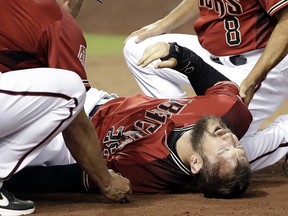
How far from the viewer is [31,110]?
3258mm

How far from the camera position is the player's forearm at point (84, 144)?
3.31m

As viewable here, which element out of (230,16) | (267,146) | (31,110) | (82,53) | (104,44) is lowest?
(104,44)

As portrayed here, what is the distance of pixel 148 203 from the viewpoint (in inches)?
140

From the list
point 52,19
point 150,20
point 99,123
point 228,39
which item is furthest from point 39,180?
point 150,20

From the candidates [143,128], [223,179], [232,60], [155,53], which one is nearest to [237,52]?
[232,60]

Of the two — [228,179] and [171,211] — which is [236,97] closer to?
[228,179]

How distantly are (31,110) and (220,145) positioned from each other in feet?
2.87

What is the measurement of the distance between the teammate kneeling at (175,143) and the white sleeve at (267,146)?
18.7 inches

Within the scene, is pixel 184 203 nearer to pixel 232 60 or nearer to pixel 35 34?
pixel 35 34

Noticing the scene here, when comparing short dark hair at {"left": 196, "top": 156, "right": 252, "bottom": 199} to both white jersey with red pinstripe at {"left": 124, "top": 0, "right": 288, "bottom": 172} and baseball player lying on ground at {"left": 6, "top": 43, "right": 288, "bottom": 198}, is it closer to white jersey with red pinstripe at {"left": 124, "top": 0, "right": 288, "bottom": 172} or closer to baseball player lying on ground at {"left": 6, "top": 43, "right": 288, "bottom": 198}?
baseball player lying on ground at {"left": 6, "top": 43, "right": 288, "bottom": 198}

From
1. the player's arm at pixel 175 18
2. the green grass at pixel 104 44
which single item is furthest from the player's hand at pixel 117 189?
the green grass at pixel 104 44

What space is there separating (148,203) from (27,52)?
841 millimetres

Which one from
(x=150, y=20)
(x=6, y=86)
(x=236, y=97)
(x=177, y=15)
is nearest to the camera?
(x=6, y=86)

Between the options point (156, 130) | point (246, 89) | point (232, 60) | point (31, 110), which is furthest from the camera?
point (232, 60)
